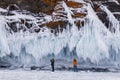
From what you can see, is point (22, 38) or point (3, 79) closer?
point (3, 79)

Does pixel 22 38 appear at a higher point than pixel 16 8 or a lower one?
lower

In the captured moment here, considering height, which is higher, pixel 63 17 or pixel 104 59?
pixel 63 17

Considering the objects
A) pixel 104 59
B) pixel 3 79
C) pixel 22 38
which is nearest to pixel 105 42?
pixel 104 59

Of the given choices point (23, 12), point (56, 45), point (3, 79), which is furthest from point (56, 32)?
point (3, 79)

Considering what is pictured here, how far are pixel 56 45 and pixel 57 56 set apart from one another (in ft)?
2.64

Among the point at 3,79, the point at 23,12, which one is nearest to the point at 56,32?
the point at 23,12

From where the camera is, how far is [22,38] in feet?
96.2

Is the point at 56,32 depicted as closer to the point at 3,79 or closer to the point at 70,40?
the point at 70,40

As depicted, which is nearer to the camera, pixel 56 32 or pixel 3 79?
pixel 3 79

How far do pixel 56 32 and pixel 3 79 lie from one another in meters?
8.68

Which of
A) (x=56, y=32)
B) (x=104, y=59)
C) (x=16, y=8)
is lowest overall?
(x=104, y=59)

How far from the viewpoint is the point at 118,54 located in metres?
29.2

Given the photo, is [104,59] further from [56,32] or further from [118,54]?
[56,32]

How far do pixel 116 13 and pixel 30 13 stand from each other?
20.9 ft
